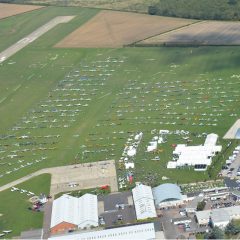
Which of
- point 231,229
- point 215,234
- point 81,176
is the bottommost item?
point 215,234

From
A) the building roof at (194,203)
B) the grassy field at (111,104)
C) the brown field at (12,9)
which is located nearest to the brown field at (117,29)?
the grassy field at (111,104)

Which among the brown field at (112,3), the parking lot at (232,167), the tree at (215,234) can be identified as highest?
the brown field at (112,3)

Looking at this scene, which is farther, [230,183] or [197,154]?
[197,154]

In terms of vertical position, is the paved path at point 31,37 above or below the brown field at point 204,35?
above

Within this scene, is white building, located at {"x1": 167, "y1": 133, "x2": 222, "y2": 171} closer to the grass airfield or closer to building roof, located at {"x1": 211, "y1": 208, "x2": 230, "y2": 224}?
the grass airfield

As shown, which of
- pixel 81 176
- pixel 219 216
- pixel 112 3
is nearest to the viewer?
pixel 219 216

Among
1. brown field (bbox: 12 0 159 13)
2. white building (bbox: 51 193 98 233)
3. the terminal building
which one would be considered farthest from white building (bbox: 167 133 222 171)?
brown field (bbox: 12 0 159 13)

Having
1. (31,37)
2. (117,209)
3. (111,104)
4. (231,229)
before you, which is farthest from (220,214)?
(31,37)

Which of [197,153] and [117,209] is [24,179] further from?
[197,153]

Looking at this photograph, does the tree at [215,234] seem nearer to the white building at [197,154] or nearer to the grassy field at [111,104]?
the grassy field at [111,104]
